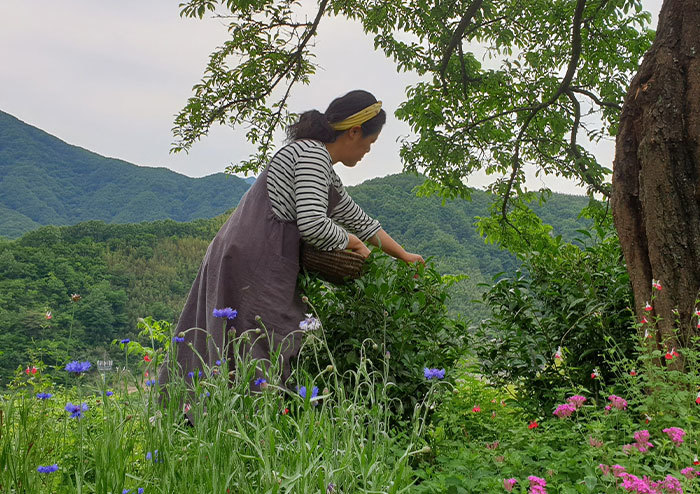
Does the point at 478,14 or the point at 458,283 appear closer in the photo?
the point at 458,283

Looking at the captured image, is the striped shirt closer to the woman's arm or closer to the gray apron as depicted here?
the gray apron

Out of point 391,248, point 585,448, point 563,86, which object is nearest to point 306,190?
point 391,248

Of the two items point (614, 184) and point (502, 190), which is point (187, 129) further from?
point (614, 184)

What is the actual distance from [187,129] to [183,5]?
1422 mm

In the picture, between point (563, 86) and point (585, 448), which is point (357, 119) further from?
point (563, 86)

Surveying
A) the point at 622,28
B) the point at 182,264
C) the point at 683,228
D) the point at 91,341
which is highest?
the point at 622,28

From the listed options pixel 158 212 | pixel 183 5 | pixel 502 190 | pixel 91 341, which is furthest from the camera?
pixel 158 212

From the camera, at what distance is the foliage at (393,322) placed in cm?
263

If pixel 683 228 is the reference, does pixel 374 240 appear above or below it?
below

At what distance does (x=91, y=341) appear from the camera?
776 inches

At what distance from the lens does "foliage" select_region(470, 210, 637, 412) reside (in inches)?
119

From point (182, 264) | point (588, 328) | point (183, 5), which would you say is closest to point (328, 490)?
point (588, 328)

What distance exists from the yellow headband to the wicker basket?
62cm

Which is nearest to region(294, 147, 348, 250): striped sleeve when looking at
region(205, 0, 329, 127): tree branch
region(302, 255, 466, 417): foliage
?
region(302, 255, 466, 417): foliage
